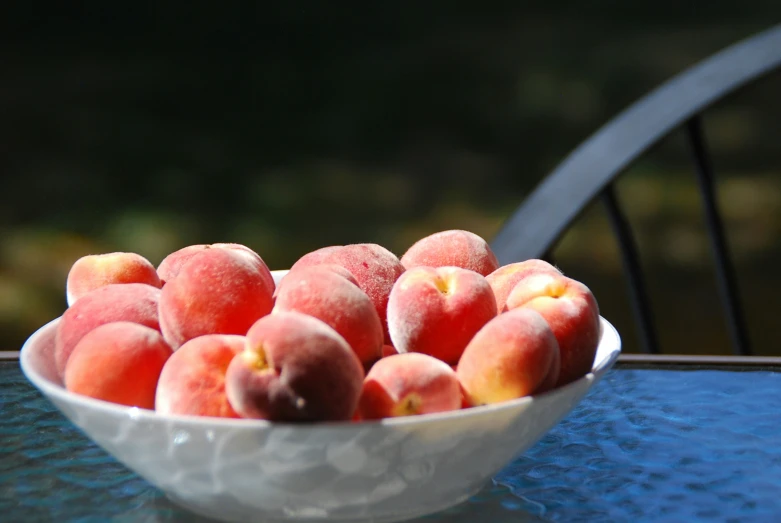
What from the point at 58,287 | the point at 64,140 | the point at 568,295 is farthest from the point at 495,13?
the point at 568,295

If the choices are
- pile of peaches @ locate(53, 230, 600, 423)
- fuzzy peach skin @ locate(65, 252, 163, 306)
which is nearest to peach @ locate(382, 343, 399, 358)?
pile of peaches @ locate(53, 230, 600, 423)

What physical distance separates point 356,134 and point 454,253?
1.40 meters

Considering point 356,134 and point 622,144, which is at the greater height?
point 356,134

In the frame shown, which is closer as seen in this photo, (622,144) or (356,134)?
(622,144)

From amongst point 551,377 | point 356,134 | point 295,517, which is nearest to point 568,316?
point 551,377

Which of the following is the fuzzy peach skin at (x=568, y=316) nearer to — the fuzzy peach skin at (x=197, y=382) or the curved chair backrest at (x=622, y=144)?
the fuzzy peach skin at (x=197, y=382)

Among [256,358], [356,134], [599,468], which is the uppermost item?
[356,134]

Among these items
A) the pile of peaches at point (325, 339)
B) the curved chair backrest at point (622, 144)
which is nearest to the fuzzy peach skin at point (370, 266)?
the pile of peaches at point (325, 339)

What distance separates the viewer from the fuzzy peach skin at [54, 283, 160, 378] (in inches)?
15.8

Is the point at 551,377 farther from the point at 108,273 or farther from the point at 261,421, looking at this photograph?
the point at 108,273

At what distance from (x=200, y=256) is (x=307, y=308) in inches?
2.4

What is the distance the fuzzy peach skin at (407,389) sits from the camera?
13.0 inches

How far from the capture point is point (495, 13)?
6.00ft

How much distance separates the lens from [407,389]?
330 mm
